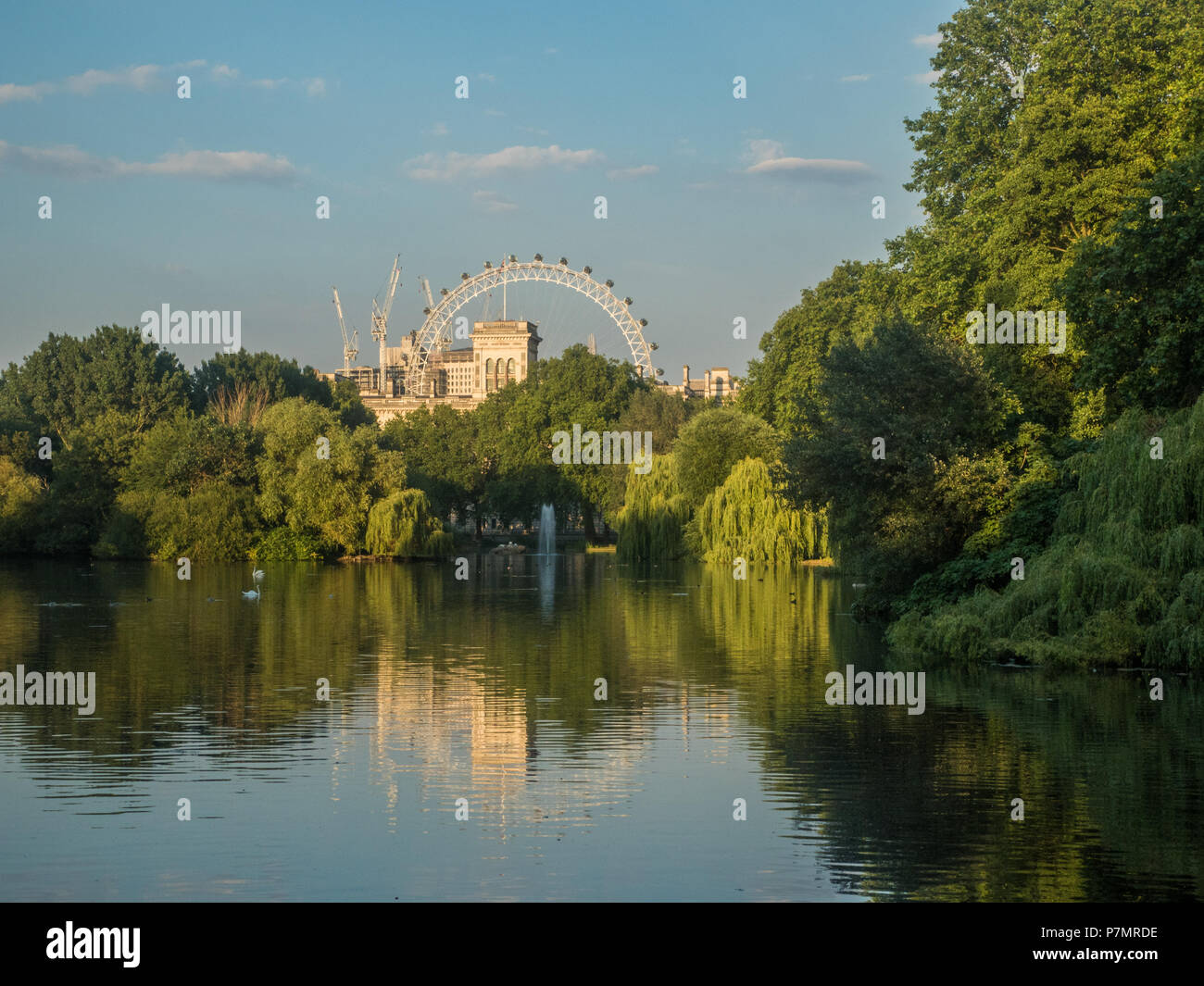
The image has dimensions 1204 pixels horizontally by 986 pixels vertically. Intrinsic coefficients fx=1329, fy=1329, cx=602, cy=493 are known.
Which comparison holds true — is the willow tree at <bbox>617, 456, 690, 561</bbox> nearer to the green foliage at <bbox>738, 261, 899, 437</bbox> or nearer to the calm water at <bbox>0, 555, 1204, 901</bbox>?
the green foliage at <bbox>738, 261, 899, 437</bbox>

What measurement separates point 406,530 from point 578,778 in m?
60.6

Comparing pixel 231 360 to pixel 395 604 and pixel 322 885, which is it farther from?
pixel 322 885

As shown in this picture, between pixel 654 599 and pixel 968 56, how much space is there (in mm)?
22249

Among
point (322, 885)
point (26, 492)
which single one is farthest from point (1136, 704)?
point (26, 492)

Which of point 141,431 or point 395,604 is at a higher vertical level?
point 141,431

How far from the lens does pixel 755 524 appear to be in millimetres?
67812

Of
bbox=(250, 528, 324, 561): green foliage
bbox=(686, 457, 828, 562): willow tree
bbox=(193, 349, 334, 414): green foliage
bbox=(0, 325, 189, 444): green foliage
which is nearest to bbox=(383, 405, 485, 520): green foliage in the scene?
bbox=(193, 349, 334, 414): green foliage

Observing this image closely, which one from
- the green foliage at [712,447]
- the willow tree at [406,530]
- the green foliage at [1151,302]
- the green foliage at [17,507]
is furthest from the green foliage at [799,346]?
the green foliage at [17,507]

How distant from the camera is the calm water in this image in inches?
425

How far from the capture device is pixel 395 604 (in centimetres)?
4125

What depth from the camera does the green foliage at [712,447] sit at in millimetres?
75875

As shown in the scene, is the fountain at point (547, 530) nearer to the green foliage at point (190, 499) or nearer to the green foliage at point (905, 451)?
the green foliage at point (190, 499)

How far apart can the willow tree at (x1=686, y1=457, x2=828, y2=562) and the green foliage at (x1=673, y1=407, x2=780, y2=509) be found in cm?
601

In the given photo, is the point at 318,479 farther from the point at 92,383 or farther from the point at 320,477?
the point at 92,383
